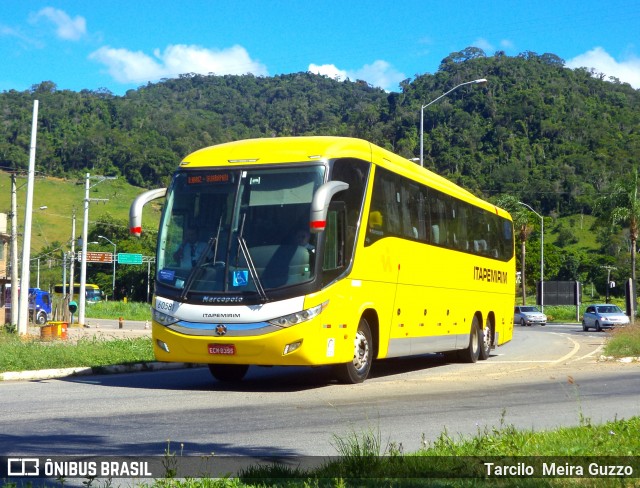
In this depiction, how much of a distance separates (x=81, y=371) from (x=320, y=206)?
663cm

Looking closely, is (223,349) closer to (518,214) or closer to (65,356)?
(65,356)

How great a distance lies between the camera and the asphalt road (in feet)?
30.2

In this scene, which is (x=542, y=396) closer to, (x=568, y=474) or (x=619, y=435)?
(x=619, y=435)

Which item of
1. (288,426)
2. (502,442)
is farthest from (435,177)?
(502,442)

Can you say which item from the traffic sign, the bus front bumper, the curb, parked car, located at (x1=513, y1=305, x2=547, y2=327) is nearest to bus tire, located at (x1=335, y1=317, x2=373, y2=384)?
the bus front bumper

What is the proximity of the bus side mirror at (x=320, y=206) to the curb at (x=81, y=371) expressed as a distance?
20.2ft

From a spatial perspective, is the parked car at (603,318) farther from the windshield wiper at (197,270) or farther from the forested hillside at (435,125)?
the windshield wiper at (197,270)

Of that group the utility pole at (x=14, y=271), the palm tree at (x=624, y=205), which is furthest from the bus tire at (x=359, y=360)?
the palm tree at (x=624, y=205)

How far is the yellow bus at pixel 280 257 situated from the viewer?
13.8m

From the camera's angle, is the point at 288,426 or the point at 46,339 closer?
the point at 288,426

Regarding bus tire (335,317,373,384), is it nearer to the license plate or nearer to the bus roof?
the license plate

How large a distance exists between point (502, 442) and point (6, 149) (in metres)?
110

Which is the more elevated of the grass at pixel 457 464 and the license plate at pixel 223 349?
the license plate at pixel 223 349

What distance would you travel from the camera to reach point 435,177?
65.8 ft
